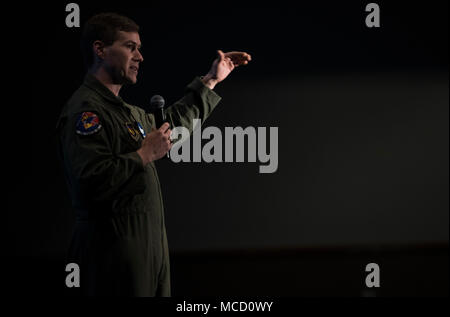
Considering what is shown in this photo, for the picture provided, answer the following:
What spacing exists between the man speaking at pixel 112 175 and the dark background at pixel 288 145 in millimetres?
1934

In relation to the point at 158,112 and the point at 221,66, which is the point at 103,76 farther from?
the point at 221,66

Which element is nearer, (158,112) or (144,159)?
(144,159)

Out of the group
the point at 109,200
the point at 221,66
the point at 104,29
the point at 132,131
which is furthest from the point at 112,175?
the point at 221,66

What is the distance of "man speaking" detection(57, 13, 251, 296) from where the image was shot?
1.15 meters

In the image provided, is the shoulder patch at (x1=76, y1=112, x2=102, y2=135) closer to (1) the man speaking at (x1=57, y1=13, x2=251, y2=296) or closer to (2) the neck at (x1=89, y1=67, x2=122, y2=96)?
(1) the man speaking at (x1=57, y1=13, x2=251, y2=296)

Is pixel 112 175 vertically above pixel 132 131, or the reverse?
pixel 132 131

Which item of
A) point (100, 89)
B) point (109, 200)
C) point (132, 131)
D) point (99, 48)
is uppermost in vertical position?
point (99, 48)

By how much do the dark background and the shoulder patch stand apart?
2157 mm

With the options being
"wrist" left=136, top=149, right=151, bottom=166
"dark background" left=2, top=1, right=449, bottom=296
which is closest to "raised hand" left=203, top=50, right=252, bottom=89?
"wrist" left=136, top=149, right=151, bottom=166

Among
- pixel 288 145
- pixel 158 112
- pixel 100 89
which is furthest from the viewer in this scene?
pixel 288 145

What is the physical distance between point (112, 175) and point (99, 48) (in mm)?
430

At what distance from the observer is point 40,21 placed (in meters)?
3.28

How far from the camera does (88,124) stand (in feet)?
3.80

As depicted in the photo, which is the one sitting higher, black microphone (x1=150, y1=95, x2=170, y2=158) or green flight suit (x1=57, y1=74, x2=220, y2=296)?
black microphone (x1=150, y1=95, x2=170, y2=158)
